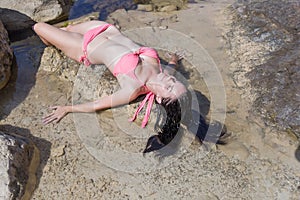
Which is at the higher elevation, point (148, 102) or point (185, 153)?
point (148, 102)

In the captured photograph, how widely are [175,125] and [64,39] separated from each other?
1662mm

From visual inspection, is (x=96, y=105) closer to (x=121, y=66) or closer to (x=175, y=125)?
(x=121, y=66)

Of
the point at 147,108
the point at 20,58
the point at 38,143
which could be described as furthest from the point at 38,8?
the point at 147,108

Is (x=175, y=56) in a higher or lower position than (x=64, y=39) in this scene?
lower

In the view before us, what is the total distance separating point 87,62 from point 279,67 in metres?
2.07

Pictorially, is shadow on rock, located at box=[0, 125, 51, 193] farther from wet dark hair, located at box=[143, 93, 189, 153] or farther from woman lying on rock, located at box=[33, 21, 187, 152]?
wet dark hair, located at box=[143, 93, 189, 153]

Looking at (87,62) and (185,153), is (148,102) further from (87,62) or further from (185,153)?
(87,62)

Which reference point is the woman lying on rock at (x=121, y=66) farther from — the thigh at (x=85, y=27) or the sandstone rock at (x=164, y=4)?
the sandstone rock at (x=164, y=4)

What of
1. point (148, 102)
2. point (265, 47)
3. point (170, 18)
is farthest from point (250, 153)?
point (170, 18)

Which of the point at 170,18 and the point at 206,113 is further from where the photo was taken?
the point at 170,18

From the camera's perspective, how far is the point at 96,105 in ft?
12.4

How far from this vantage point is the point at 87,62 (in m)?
4.25

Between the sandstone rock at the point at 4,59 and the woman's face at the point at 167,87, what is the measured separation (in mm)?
1656

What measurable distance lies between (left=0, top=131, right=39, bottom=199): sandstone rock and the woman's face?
4.02 feet
